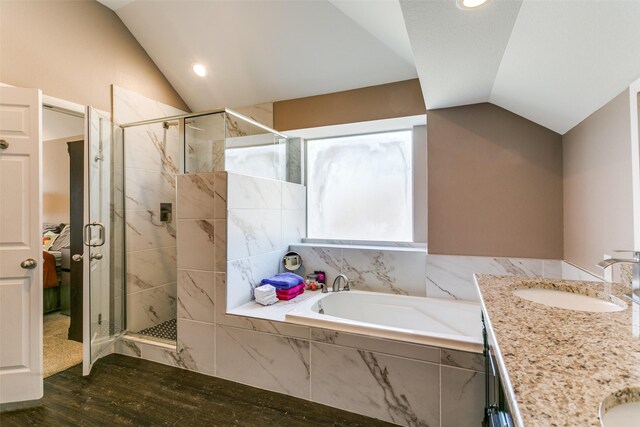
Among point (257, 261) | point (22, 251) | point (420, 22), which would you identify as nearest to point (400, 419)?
point (257, 261)

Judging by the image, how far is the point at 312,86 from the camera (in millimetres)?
2828

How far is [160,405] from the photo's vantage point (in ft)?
6.16

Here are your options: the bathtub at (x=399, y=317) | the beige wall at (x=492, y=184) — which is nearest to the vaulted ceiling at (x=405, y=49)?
the beige wall at (x=492, y=184)

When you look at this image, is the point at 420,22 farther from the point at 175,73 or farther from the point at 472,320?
the point at 175,73

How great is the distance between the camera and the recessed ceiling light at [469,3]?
115cm

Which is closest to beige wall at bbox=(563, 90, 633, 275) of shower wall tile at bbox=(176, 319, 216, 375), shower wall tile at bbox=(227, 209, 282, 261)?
shower wall tile at bbox=(227, 209, 282, 261)

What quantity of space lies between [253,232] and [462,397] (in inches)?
73.8

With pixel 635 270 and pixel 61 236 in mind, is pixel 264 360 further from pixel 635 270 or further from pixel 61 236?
pixel 61 236

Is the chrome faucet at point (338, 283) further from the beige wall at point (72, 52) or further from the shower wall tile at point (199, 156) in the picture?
the beige wall at point (72, 52)

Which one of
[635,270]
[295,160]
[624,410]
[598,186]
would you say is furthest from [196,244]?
[598,186]

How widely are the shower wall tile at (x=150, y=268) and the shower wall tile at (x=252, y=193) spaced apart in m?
1.26

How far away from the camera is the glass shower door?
2.14 metres

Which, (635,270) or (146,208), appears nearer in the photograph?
(635,270)

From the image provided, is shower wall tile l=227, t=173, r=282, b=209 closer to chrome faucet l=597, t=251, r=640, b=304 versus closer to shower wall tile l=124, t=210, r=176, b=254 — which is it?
shower wall tile l=124, t=210, r=176, b=254
